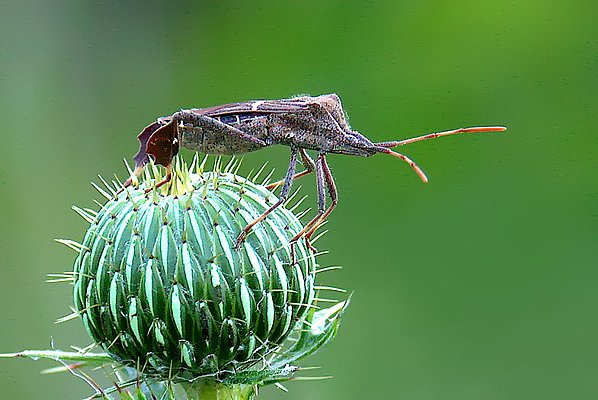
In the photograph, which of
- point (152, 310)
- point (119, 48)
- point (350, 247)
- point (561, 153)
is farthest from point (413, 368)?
point (152, 310)

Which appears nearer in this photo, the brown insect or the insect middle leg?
the brown insect

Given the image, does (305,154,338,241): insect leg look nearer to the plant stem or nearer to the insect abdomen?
the insect abdomen

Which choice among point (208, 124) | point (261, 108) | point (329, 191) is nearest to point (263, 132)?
point (261, 108)

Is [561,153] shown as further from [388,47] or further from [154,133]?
[154,133]

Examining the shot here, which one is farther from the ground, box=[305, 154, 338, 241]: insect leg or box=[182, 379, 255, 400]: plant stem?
box=[305, 154, 338, 241]: insect leg

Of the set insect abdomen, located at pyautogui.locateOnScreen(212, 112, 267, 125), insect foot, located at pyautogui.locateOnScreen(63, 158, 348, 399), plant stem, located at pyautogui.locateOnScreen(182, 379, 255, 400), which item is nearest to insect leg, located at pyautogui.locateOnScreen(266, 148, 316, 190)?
insect foot, located at pyautogui.locateOnScreen(63, 158, 348, 399)

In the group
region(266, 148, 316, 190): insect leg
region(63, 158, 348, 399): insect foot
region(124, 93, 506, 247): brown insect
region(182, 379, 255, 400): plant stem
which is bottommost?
region(182, 379, 255, 400): plant stem

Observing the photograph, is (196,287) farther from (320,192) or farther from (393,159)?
(393,159)
